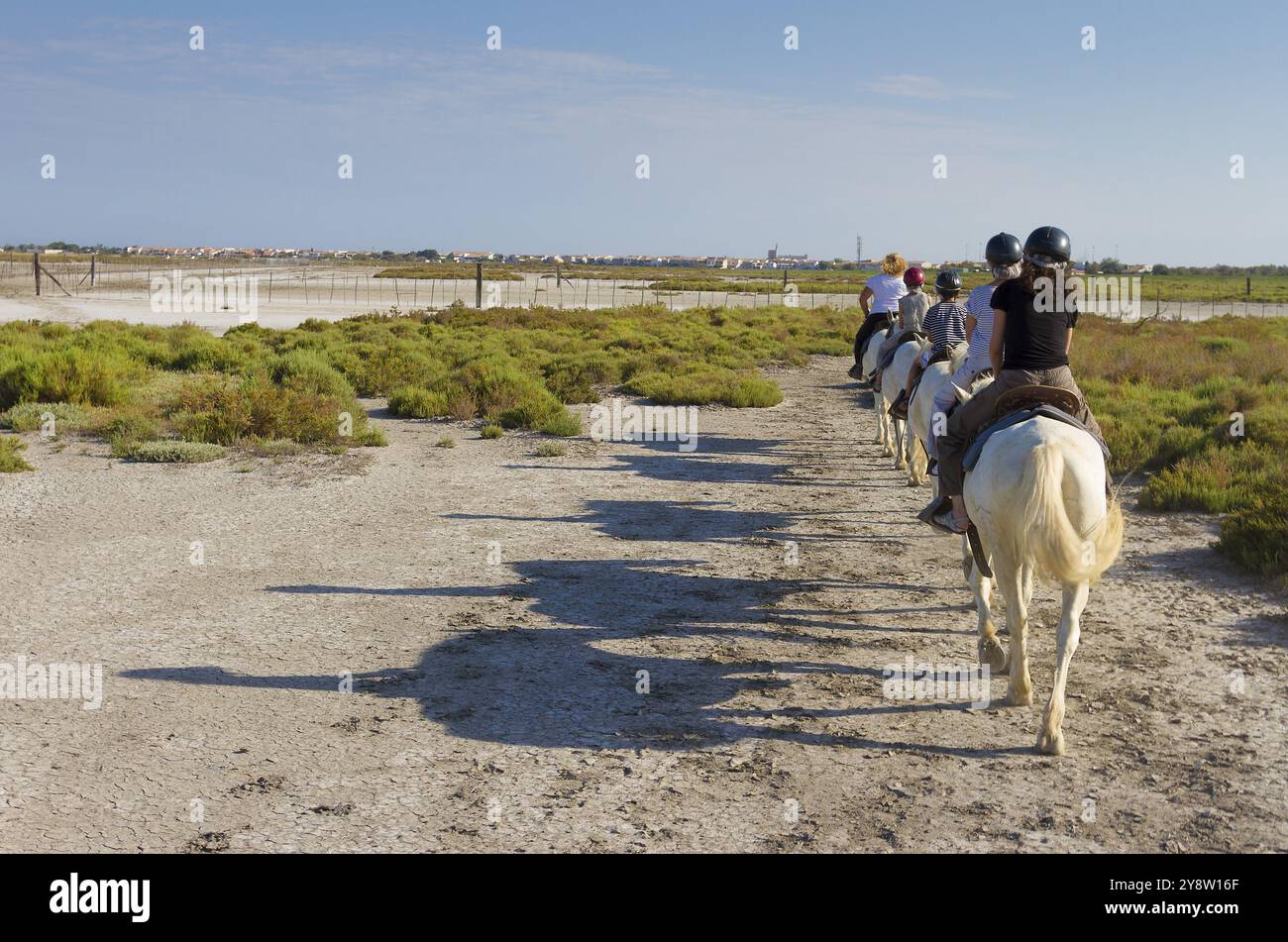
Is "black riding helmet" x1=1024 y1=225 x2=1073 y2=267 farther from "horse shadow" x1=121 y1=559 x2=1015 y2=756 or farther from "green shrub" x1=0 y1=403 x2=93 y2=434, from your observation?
"green shrub" x1=0 y1=403 x2=93 y2=434

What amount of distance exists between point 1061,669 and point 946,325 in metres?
4.43

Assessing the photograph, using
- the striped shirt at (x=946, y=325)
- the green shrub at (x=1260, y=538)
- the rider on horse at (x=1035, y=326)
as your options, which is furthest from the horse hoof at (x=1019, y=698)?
the striped shirt at (x=946, y=325)

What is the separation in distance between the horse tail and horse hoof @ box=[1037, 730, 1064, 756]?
80 centimetres

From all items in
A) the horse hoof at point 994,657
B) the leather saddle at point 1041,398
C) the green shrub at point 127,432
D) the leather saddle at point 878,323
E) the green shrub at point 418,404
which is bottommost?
the horse hoof at point 994,657

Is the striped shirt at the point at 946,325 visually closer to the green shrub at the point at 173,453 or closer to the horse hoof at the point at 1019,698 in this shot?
the horse hoof at the point at 1019,698

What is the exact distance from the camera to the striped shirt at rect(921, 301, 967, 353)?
30.0ft

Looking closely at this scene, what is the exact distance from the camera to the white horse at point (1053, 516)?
206 inches

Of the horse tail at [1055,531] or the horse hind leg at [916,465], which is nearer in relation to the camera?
the horse tail at [1055,531]

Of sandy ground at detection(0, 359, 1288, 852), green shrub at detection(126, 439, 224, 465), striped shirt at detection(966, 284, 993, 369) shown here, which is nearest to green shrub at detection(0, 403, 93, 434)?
green shrub at detection(126, 439, 224, 465)

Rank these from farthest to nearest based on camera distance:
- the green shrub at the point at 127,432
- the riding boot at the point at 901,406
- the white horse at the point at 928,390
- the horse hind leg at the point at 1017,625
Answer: the green shrub at the point at 127,432 < the riding boot at the point at 901,406 < the white horse at the point at 928,390 < the horse hind leg at the point at 1017,625

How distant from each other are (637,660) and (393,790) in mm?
2243

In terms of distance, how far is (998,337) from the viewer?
20.0 ft

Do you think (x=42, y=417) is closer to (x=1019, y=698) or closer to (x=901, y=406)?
(x=901, y=406)
